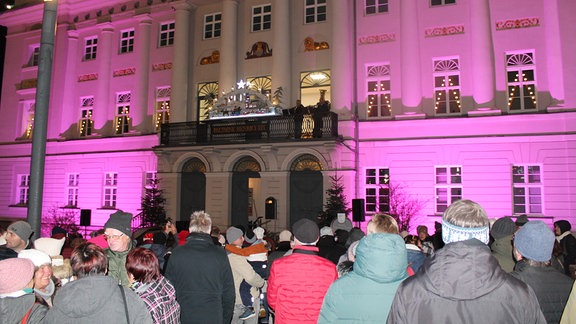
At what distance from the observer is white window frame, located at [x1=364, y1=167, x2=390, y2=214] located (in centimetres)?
2091

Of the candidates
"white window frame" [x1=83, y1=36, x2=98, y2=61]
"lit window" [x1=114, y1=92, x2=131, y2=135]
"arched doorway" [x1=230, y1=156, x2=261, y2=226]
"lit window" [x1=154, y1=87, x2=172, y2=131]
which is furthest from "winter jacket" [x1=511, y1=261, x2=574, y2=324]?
"white window frame" [x1=83, y1=36, x2=98, y2=61]

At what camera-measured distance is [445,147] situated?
20.2 meters

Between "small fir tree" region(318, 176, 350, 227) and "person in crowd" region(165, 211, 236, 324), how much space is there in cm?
1450

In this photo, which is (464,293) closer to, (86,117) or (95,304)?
(95,304)

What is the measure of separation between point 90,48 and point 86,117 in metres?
4.86

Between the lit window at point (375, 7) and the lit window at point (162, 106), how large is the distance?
1241 cm

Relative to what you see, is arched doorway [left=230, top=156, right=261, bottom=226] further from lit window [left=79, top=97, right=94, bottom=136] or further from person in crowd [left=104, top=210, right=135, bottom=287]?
person in crowd [left=104, top=210, right=135, bottom=287]

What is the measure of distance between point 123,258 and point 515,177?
18510 mm

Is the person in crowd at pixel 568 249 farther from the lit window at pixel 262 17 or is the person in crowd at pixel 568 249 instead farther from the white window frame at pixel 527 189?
the lit window at pixel 262 17

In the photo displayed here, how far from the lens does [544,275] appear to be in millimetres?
3697

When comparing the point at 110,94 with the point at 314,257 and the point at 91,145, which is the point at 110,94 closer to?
the point at 91,145

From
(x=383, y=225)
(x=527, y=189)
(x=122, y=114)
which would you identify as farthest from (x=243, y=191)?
(x=383, y=225)

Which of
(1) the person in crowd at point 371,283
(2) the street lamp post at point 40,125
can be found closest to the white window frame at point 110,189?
(2) the street lamp post at point 40,125

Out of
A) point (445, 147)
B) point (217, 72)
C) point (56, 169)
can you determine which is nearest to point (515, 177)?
point (445, 147)
